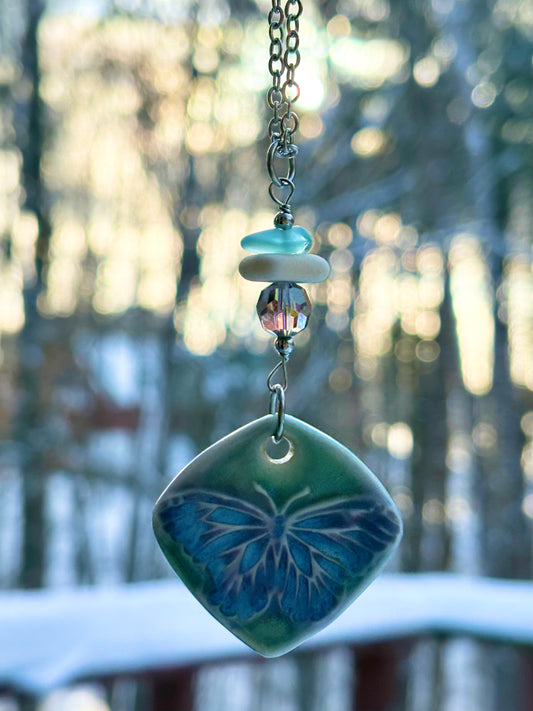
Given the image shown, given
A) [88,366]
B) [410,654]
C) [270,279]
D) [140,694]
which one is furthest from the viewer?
[88,366]

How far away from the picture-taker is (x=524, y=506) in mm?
3039

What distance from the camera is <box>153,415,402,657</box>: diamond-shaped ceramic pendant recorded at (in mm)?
577

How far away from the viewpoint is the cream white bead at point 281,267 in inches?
23.6

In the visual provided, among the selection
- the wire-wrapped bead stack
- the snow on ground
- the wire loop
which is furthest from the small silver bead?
the snow on ground

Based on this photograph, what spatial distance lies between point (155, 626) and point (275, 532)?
2.03 ft

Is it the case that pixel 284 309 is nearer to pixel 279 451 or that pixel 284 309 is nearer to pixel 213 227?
pixel 279 451

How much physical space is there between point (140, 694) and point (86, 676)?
172 cm

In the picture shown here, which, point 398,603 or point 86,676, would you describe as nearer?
point 86,676

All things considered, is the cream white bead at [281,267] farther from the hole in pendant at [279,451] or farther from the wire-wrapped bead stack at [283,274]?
the hole in pendant at [279,451]

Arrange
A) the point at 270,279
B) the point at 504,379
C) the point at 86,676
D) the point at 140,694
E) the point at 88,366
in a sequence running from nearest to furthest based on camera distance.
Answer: the point at 270,279 < the point at 86,676 < the point at 140,694 < the point at 88,366 < the point at 504,379

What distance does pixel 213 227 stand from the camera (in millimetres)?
2705

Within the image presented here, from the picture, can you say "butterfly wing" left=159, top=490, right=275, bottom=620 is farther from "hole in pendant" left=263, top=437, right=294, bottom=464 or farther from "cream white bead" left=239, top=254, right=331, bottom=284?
"cream white bead" left=239, top=254, right=331, bottom=284

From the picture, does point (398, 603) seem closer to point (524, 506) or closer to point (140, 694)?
point (140, 694)

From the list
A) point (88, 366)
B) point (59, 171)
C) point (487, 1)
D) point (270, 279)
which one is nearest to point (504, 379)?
point (487, 1)
